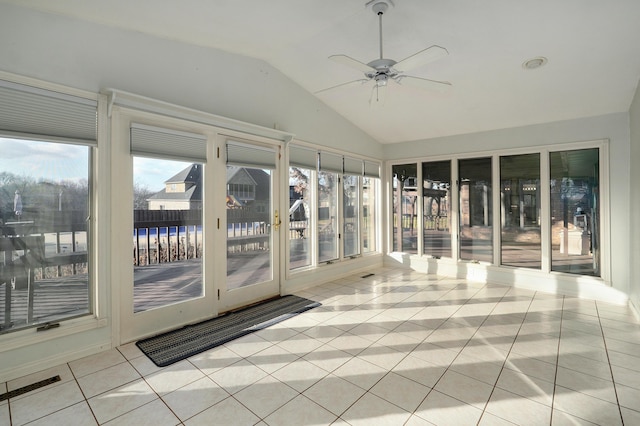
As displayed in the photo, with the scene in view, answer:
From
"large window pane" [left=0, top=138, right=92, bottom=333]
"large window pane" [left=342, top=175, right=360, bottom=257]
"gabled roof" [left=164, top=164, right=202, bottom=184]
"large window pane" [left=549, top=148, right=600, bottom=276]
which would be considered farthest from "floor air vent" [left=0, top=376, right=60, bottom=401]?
"large window pane" [left=549, top=148, right=600, bottom=276]

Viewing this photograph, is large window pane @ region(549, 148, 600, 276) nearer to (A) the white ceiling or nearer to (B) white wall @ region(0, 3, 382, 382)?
(A) the white ceiling

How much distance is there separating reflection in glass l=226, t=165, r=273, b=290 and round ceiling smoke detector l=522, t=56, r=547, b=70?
3.32 m

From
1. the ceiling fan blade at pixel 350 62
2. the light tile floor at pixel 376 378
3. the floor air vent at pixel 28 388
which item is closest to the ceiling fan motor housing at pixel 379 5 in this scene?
the ceiling fan blade at pixel 350 62

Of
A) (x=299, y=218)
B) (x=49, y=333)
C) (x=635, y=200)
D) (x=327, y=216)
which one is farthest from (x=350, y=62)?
(x=635, y=200)

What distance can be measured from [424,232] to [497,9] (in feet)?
13.2

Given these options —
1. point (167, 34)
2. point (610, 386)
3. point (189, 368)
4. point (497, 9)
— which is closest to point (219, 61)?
point (167, 34)

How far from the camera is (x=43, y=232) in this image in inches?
101

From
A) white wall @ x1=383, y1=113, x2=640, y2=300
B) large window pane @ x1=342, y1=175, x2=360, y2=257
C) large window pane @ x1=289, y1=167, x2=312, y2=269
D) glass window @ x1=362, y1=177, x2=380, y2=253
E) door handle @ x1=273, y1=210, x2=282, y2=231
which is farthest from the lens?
glass window @ x1=362, y1=177, x2=380, y2=253

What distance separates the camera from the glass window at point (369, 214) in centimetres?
614

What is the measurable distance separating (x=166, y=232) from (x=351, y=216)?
3.38 m

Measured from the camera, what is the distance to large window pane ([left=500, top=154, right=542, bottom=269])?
488cm

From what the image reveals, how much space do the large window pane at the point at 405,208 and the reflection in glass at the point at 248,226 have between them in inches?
122

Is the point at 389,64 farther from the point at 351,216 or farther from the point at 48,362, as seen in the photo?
the point at 48,362

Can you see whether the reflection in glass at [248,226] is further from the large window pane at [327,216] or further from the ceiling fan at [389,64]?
the ceiling fan at [389,64]
